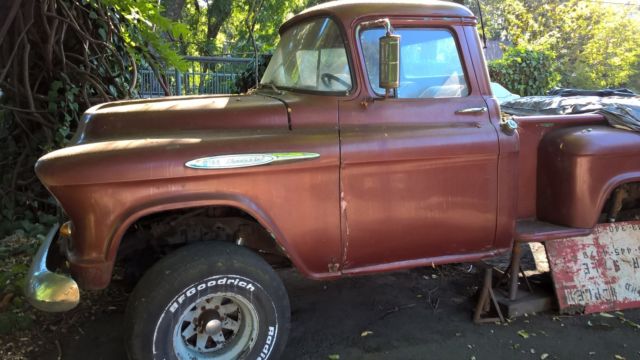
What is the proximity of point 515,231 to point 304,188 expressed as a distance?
158 cm

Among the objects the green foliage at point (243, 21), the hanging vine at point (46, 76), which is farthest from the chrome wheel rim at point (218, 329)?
the green foliage at point (243, 21)

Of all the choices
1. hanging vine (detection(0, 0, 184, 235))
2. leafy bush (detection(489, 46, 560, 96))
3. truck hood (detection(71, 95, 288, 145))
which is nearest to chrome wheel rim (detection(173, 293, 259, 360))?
truck hood (detection(71, 95, 288, 145))

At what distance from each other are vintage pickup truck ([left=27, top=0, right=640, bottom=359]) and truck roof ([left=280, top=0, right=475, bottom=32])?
12mm

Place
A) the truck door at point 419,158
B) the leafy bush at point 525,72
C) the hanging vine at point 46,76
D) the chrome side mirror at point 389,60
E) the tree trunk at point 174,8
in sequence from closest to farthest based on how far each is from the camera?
the chrome side mirror at point 389,60 → the truck door at point 419,158 → the hanging vine at point 46,76 → the tree trunk at point 174,8 → the leafy bush at point 525,72

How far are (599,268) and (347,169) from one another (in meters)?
2.26

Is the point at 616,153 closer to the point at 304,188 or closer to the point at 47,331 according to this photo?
the point at 304,188

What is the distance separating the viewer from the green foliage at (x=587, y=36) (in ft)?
60.0

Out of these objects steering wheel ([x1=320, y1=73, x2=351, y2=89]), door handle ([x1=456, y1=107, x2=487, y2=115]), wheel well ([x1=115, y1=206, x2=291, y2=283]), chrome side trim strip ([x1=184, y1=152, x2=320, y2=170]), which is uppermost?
steering wheel ([x1=320, y1=73, x2=351, y2=89])

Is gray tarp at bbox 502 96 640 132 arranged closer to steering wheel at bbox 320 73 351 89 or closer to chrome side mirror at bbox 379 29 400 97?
chrome side mirror at bbox 379 29 400 97

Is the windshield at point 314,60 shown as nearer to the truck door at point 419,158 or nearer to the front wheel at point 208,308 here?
the truck door at point 419,158

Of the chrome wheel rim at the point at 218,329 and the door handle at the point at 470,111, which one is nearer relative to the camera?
the chrome wheel rim at the point at 218,329

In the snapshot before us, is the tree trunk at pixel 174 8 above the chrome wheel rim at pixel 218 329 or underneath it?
above

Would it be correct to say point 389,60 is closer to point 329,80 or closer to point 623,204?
point 329,80

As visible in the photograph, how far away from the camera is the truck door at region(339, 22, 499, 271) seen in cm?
314
